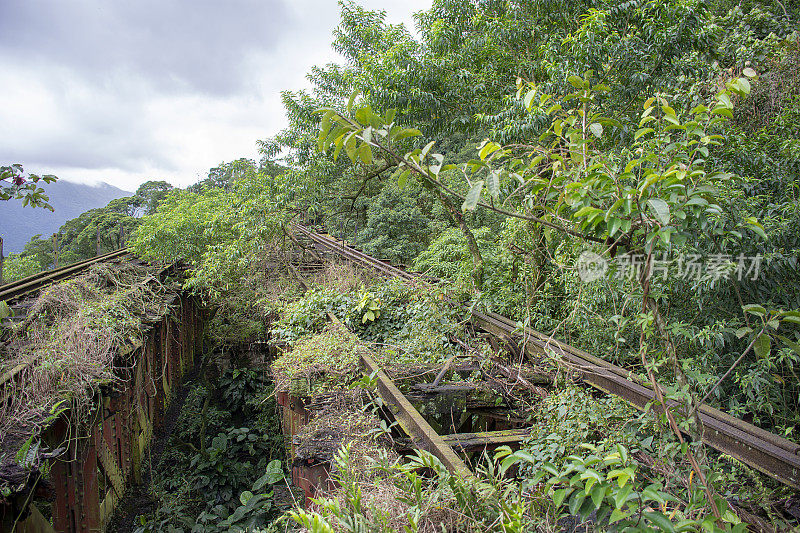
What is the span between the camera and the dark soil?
5.02 metres

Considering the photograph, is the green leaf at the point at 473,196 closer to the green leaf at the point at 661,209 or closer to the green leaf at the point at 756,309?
the green leaf at the point at 661,209

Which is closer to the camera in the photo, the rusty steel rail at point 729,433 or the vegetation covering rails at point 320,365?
the rusty steel rail at point 729,433

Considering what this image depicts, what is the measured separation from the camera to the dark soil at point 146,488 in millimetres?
5023

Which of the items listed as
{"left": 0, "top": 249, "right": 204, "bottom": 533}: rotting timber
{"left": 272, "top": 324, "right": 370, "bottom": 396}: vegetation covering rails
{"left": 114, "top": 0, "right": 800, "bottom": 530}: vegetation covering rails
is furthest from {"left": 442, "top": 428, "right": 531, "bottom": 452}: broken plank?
{"left": 0, "top": 249, "right": 204, "bottom": 533}: rotting timber

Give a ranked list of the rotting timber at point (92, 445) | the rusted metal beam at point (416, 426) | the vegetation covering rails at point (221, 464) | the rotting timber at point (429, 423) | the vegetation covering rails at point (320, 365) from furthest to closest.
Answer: the vegetation covering rails at point (221, 464) < the vegetation covering rails at point (320, 365) < the rotting timber at point (92, 445) < the rotting timber at point (429, 423) < the rusted metal beam at point (416, 426)

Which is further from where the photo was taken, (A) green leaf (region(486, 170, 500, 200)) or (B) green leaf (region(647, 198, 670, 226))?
Answer: (A) green leaf (region(486, 170, 500, 200))

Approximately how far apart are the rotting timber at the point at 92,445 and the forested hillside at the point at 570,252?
2.76ft

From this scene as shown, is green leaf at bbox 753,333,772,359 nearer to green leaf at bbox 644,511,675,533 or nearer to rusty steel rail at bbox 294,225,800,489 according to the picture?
rusty steel rail at bbox 294,225,800,489

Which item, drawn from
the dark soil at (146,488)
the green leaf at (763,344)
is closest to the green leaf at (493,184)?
the green leaf at (763,344)

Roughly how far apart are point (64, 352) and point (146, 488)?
3150mm

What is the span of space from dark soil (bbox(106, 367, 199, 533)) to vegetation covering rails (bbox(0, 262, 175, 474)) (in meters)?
1.74

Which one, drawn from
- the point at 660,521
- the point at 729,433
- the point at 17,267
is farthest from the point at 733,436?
the point at 17,267

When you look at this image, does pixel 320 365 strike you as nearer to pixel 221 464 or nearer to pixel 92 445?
pixel 92 445

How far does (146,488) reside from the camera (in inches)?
233
